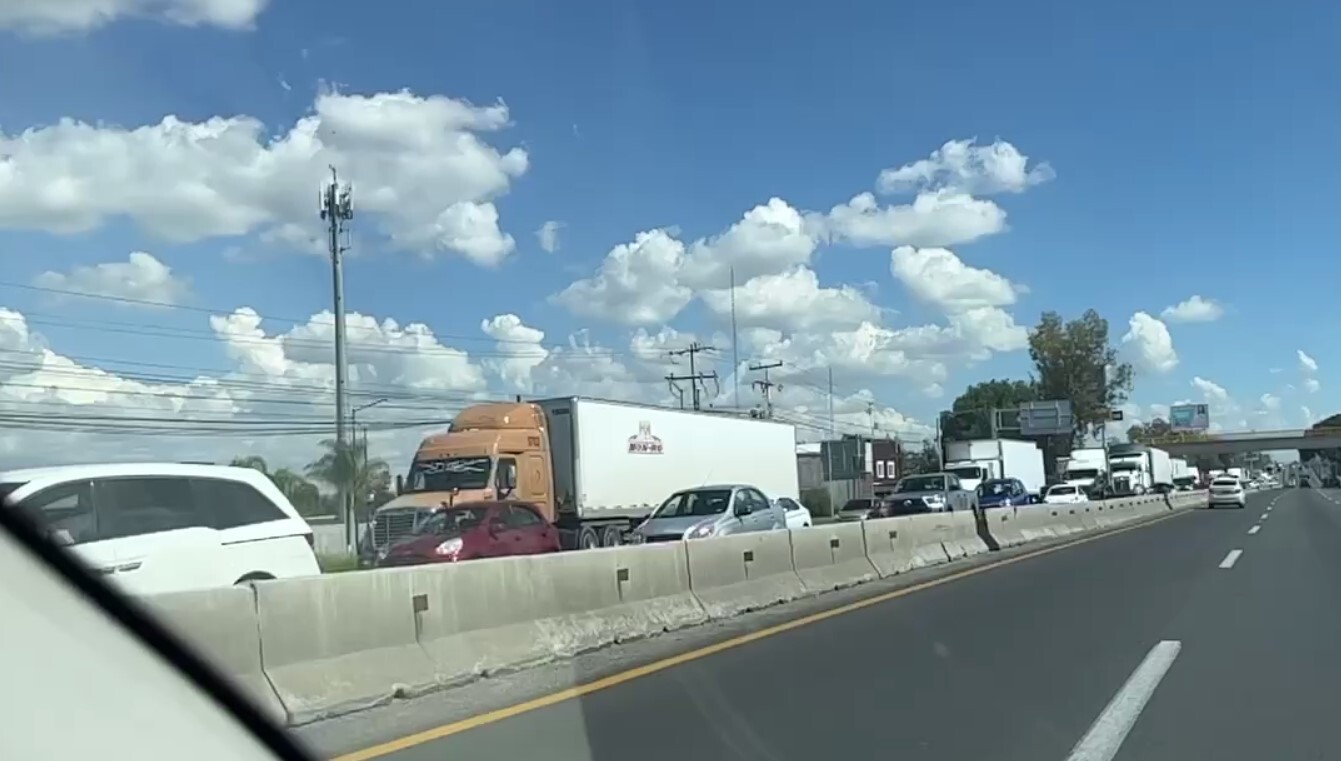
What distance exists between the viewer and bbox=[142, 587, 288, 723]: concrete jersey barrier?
7.34m

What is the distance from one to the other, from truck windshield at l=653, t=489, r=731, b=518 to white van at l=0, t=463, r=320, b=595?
11.6 metres

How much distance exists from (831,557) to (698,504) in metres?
5.21

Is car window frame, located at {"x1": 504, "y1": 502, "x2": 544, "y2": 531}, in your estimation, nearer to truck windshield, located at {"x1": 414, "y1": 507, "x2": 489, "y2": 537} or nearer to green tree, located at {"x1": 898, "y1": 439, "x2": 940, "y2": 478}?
truck windshield, located at {"x1": 414, "y1": 507, "x2": 489, "y2": 537}

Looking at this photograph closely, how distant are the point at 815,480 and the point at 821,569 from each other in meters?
75.8

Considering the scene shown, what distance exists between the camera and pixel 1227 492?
57.9 meters

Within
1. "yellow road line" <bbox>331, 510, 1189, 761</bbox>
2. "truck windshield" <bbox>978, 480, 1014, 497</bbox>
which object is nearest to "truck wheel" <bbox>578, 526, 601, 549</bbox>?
"yellow road line" <bbox>331, 510, 1189, 761</bbox>

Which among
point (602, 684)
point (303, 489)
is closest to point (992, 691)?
point (602, 684)

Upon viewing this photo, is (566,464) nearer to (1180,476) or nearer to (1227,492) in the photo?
(1227,492)

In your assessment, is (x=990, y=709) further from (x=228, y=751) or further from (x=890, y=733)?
(x=228, y=751)

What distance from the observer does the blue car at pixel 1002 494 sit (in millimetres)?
43250

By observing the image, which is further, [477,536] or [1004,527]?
[1004,527]

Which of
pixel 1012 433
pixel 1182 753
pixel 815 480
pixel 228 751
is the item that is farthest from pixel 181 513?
pixel 1012 433

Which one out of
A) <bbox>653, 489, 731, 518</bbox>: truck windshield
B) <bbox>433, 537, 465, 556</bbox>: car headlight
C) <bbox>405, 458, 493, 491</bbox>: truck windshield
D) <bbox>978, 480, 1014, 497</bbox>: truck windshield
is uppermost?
<bbox>405, 458, 493, 491</bbox>: truck windshield

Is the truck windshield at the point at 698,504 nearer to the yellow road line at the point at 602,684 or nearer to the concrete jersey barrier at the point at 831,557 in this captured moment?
the concrete jersey barrier at the point at 831,557
